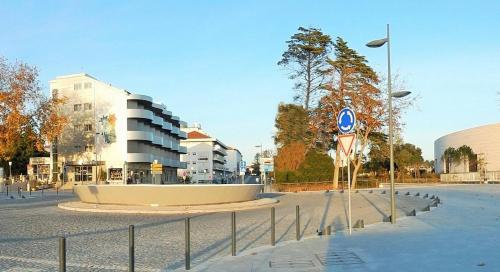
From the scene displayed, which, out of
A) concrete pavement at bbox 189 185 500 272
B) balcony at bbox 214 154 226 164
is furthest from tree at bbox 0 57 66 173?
balcony at bbox 214 154 226 164

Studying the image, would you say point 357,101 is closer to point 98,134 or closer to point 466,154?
point 466,154

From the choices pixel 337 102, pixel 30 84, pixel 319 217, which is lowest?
pixel 319 217

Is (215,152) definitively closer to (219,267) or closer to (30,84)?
(30,84)

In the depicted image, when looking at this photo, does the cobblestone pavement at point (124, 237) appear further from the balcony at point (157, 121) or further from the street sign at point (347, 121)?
the balcony at point (157, 121)

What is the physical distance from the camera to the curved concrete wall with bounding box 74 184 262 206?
25.3 meters

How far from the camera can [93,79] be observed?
84.8 m

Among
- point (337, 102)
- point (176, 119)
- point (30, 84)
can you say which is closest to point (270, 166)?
point (337, 102)

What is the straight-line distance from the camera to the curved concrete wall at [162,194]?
2533 centimetres

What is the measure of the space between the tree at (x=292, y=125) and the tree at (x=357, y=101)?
164 inches

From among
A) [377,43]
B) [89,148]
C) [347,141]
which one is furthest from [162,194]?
[89,148]

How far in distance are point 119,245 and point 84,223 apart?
6.60 metres

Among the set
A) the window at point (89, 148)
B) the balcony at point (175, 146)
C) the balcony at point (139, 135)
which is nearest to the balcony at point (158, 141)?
the balcony at point (139, 135)

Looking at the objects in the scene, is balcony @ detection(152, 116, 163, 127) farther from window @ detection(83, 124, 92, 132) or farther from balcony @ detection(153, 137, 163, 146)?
window @ detection(83, 124, 92, 132)

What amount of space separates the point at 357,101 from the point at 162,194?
29.7 meters
